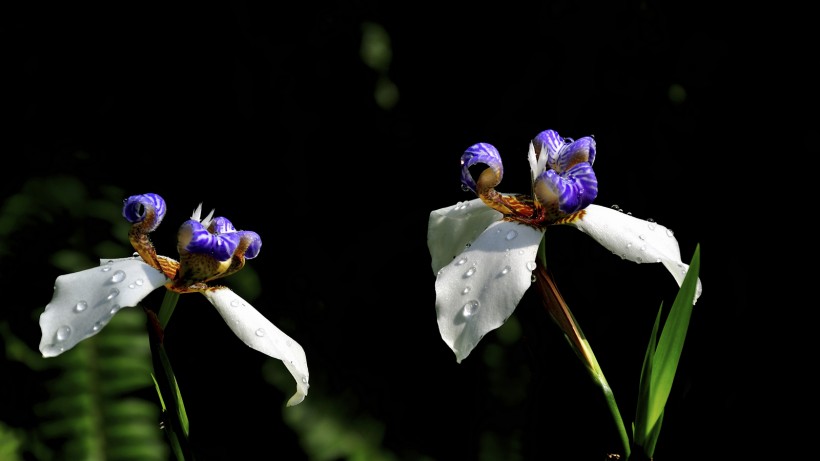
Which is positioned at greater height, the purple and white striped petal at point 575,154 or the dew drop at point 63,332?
the purple and white striped petal at point 575,154

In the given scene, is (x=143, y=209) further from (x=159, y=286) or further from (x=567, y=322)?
(x=567, y=322)

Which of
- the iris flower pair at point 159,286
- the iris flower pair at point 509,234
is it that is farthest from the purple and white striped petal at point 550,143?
the iris flower pair at point 159,286

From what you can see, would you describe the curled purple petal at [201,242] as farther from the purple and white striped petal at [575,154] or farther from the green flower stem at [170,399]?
the purple and white striped petal at [575,154]

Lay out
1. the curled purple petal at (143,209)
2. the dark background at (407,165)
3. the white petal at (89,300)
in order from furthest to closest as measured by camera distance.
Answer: the dark background at (407,165) → the curled purple petal at (143,209) → the white petal at (89,300)

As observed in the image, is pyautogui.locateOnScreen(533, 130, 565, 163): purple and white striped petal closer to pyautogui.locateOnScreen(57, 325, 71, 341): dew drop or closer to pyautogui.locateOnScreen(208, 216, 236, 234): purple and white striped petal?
pyautogui.locateOnScreen(208, 216, 236, 234): purple and white striped petal

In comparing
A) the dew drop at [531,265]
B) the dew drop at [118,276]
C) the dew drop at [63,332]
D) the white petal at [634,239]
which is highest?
the white petal at [634,239]

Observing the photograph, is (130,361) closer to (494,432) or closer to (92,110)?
(92,110)

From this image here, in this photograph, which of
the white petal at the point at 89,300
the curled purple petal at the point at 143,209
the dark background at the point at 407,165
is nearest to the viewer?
the white petal at the point at 89,300
